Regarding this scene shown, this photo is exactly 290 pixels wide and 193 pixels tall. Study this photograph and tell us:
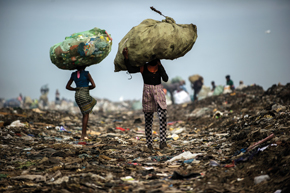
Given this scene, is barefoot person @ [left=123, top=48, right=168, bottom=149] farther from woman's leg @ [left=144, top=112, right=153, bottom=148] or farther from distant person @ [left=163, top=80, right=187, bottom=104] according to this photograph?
distant person @ [left=163, top=80, right=187, bottom=104]

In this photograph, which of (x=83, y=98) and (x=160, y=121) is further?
(x=83, y=98)

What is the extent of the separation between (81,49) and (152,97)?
1.77 m

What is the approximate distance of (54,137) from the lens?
7387 millimetres

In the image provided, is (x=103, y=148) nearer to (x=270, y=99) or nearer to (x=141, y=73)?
(x=141, y=73)

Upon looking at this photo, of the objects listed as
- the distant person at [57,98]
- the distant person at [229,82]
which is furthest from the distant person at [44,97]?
the distant person at [229,82]

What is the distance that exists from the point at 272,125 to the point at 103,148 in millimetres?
3079

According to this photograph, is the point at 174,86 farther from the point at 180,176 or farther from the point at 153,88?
the point at 180,176

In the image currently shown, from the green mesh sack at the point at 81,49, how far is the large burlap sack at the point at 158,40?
3.22 ft

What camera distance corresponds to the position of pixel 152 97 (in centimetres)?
562

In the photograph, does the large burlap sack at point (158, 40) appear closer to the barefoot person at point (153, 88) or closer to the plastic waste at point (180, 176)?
the barefoot person at point (153, 88)

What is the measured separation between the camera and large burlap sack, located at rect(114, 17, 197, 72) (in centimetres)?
514

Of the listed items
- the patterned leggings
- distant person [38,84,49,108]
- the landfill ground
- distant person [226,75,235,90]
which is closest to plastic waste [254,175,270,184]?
the landfill ground

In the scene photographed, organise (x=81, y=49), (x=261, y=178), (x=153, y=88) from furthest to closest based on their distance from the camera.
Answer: (x=81, y=49) → (x=153, y=88) → (x=261, y=178)

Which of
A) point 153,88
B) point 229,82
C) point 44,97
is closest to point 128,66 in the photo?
point 153,88
